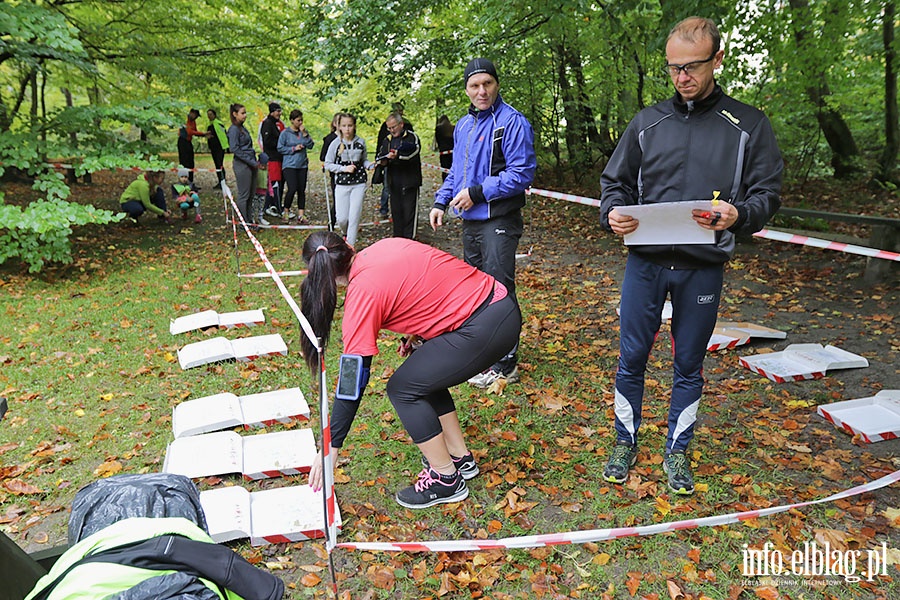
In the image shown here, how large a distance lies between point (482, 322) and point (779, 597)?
5.82 feet

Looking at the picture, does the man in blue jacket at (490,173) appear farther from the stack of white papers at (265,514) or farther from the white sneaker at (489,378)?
the stack of white papers at (265,514)

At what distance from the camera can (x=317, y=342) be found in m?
2.57

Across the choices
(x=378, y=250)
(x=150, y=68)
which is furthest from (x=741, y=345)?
(x=150, y=68)

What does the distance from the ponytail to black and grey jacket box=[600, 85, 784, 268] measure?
4.52ft

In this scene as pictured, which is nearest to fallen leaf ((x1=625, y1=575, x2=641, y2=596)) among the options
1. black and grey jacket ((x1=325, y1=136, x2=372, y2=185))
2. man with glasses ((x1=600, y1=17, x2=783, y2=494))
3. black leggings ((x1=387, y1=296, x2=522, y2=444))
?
man with glasses ((x1=600, y1=17, x2=783, y2=494))

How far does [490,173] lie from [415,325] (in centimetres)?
167

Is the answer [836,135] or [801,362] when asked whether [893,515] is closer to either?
[801,362]

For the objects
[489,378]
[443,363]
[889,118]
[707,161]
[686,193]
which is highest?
[889,118]

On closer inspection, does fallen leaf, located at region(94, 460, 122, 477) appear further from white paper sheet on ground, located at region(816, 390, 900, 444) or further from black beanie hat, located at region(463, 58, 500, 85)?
white paper sheet on ground, located at region(816, 390, 900, 444)

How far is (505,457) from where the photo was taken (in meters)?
3.66

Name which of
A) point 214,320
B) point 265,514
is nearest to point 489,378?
point 265,514

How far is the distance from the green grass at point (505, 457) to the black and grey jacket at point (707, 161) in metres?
1.38

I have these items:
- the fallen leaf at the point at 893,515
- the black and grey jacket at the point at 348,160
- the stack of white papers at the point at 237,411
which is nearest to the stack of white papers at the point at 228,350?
the stack of white papers at the point at 237,411

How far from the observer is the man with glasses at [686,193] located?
266 cm
